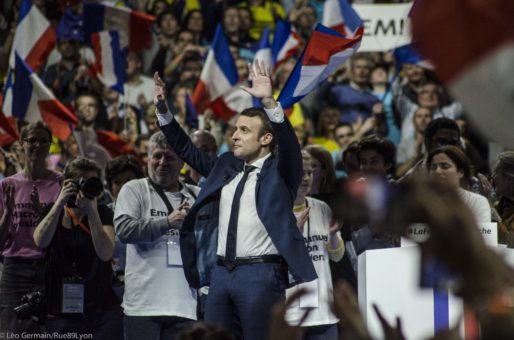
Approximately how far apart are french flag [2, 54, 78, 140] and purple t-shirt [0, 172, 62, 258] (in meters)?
2.91

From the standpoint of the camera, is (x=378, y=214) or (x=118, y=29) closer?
(x=378, y=214)

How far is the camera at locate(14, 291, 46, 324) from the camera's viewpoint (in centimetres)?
738

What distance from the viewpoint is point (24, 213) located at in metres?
7.93

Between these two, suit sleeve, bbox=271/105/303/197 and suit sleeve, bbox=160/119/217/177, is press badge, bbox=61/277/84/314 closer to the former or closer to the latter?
suit sleeve, bbox=160/119/217/177

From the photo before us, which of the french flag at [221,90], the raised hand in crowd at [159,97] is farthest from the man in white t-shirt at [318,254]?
the french flag at [221,90]

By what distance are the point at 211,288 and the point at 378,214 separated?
4.60 metres

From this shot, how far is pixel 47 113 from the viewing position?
11000 millimetres

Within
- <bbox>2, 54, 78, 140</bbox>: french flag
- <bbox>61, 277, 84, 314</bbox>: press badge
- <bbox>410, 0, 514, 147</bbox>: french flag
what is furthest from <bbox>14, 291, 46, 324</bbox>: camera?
<bbox>410, 0, 514, 147</bbox>: french flag

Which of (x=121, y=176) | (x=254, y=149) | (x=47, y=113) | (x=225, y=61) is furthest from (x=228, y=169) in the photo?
(x=225, y=61)

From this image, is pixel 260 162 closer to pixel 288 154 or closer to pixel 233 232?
pixel 288 154

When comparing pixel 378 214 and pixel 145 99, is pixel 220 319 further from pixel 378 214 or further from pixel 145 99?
pixel 145 99

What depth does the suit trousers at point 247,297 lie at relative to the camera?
651 centimetres

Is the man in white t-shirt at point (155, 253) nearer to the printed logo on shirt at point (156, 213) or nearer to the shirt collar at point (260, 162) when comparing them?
the printed logo on shirt at point (156, 213)

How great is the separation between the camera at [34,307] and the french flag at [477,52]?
5463 millimetres
